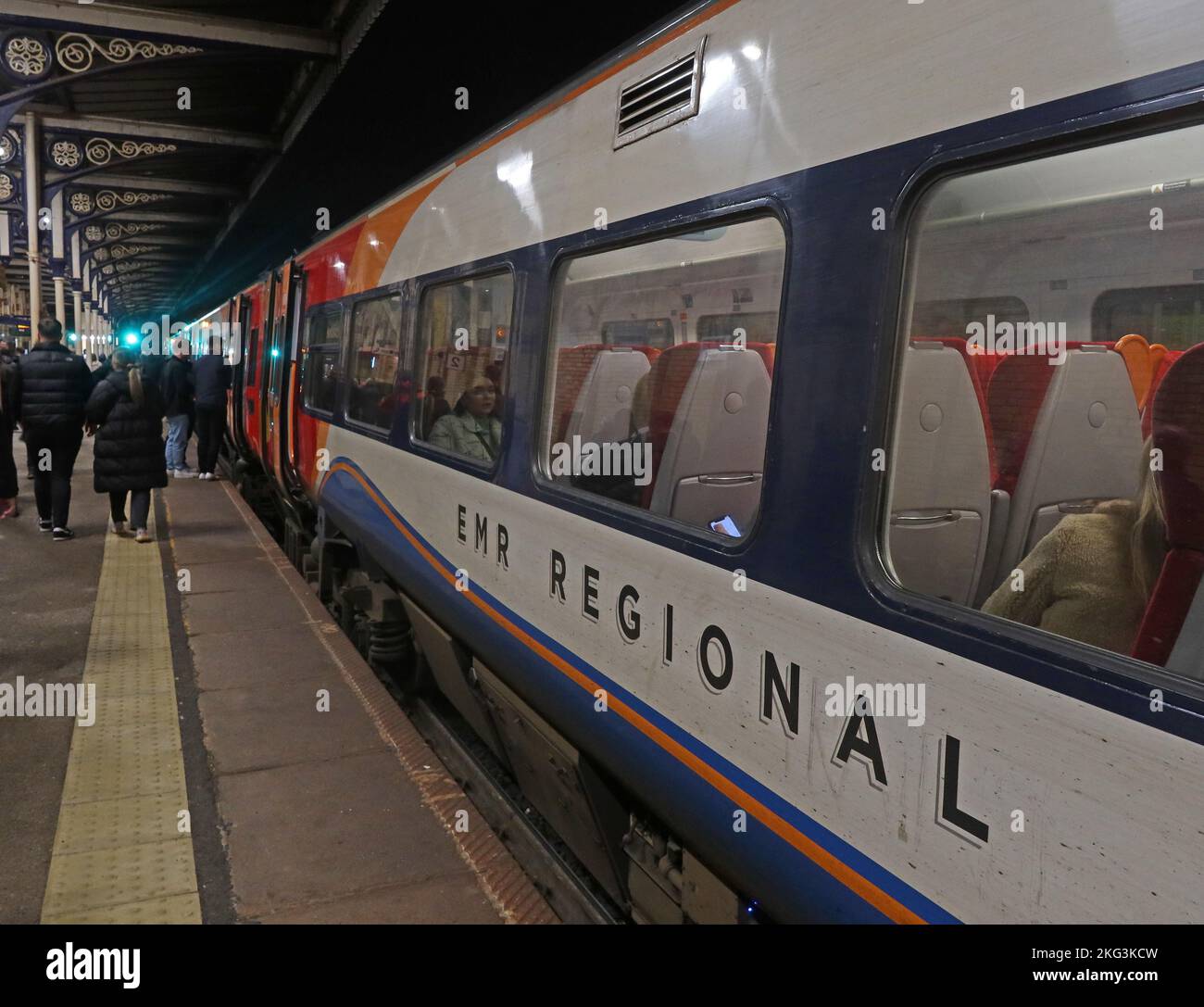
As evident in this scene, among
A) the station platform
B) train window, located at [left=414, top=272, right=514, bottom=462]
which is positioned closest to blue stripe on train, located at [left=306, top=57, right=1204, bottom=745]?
train window, located at [left=414, top=272, right=514, bottom=462]

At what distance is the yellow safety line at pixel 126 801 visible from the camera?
2.99m

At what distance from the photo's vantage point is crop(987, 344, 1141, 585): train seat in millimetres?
1938

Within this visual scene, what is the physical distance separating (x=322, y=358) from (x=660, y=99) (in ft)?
15.4

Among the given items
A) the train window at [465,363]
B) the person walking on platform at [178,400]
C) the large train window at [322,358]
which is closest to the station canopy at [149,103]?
the person walking on platform at [178,400]

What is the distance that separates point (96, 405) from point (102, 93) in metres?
9.51

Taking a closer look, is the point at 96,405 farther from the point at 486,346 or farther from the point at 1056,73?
the point at 1056,73

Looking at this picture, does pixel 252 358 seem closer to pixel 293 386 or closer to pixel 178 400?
pixel 178 400

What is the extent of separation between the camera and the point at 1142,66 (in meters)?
1.28

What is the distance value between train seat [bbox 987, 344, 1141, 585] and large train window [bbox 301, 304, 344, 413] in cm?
478

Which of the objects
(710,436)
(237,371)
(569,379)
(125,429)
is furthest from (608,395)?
(237,371)

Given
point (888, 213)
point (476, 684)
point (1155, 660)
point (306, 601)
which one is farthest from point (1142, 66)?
point (306, 601)

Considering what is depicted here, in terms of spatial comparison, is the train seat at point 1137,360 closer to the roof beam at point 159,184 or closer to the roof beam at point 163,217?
the roof beam at point 159,184
